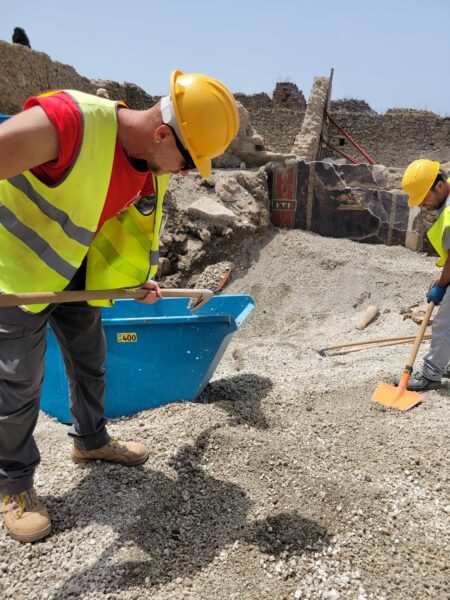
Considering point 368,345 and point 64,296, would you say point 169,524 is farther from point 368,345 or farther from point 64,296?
point 368,345

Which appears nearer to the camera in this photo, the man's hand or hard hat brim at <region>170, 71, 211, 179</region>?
hard hat brim at <region>170, 71, 211, 179</region>

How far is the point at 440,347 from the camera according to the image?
3369mm

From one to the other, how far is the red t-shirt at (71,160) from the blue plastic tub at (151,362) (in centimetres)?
122

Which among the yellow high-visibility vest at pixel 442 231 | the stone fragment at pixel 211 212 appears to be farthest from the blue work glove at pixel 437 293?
the stone fragment at pixel 211 212

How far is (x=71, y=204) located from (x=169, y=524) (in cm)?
141

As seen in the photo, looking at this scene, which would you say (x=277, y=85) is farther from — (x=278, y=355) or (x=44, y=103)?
(x=44, y=103)

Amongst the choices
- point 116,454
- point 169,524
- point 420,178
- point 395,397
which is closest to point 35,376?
point 116,454

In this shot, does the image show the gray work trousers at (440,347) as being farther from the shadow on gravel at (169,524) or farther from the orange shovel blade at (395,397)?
the shadow on gravel at (169,524)

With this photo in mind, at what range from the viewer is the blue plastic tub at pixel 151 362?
2977mm

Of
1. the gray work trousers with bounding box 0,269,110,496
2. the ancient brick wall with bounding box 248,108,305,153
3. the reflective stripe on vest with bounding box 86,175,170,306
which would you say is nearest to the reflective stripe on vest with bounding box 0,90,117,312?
the gray work trousers with bounding box 0,269,110,496

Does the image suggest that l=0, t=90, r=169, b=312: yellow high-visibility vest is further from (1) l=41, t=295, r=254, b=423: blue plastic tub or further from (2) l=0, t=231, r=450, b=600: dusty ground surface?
(1) l=41, t=295, r=254, b=423: blue plastic tub

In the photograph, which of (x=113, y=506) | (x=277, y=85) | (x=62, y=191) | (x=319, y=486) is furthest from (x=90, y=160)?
(x=277, y=85)

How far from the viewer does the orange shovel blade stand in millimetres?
3127

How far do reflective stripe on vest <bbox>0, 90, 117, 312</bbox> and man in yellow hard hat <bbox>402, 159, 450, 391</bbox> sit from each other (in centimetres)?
247
